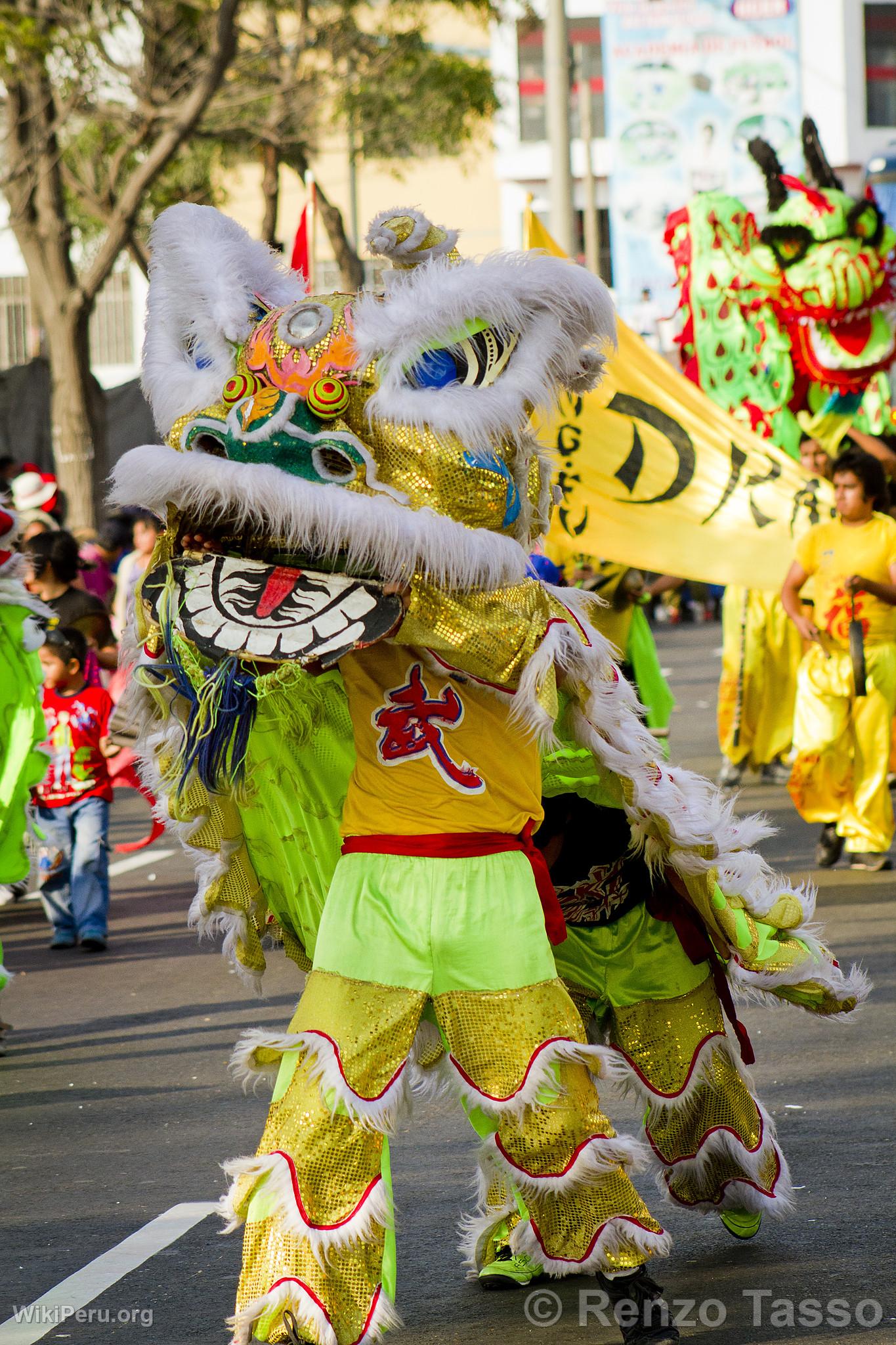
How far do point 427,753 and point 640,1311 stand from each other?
111 centimetres

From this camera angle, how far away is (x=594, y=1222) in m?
3.60

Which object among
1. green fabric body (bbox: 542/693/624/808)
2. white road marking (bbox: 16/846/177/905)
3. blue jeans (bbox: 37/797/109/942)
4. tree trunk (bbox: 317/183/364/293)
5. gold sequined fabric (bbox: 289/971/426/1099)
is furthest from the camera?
tree trunk (bbox: 317/183/364/293)

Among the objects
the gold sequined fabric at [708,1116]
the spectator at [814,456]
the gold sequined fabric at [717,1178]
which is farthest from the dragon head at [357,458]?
the spectator at [814,456]

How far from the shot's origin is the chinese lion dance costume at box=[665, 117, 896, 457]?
10.6 metres

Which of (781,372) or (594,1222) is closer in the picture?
(594,1222)

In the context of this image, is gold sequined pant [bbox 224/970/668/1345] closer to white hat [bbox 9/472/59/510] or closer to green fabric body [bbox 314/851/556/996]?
green fabric body [bbox 314/851/556/996]

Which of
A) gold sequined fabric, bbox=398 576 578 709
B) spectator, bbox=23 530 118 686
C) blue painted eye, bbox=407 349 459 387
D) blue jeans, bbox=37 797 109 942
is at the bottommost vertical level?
blue jeans, bbox=37 797 109 942

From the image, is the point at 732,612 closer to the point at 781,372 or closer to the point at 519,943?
the point at 781,372

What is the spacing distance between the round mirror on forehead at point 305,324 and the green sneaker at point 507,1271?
76.3 inches

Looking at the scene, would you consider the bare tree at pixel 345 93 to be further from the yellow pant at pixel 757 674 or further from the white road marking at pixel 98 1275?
the white road marking at pixel 98 1275

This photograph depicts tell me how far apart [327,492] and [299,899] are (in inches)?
39.4

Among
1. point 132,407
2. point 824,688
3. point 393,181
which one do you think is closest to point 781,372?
point 824,688

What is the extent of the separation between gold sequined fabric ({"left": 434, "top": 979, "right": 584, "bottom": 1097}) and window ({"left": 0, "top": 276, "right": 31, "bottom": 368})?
42.9 m

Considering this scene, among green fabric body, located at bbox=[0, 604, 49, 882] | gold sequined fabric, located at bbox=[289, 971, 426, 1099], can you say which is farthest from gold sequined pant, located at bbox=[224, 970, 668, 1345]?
green fabric body, located at bbox=[0, 604, 49, 882]
